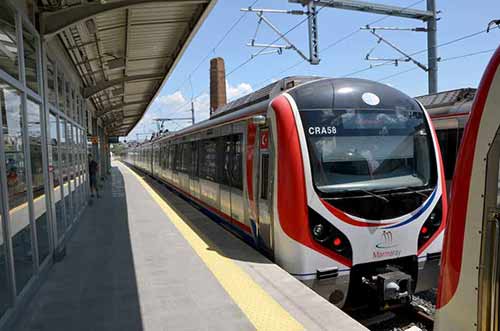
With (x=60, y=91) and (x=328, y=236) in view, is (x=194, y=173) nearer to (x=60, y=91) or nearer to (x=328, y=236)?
(x=60, y=91)

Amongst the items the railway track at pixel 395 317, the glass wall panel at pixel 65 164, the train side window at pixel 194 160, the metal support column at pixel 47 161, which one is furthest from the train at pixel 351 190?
the train side window at pixel 194 160

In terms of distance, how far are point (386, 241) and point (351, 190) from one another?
73cm

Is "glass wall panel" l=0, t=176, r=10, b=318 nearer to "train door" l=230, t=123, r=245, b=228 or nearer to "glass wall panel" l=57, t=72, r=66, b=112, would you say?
"train door" l=230, t=123, r=245, b=228

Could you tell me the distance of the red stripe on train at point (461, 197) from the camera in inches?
77.4

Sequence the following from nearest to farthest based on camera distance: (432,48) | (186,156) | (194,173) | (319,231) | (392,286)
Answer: (392,286), (319,231), (194,173), (432,48), (186,156)

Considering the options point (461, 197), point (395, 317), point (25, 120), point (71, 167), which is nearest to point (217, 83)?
point (71, 167)

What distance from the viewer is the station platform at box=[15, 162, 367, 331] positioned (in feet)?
11.9

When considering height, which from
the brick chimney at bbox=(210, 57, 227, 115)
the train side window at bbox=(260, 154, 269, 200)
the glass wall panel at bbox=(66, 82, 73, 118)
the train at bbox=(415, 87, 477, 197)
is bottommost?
the train side window at bbox=(260, 154, 269, 200)

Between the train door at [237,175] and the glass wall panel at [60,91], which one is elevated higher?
the glass wall panel at [60,91]

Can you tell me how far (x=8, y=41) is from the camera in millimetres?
4074

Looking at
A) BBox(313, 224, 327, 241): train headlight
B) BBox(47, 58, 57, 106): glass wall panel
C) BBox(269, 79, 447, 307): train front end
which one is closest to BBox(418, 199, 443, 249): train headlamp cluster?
BBox(269, 79, 447, 307): train front end

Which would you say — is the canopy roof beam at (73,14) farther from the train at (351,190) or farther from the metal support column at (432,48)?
the metal support column at (432,48)

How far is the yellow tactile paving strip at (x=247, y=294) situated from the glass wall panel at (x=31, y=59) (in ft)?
10.5

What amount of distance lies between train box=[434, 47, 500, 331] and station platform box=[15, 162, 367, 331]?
1.57 meters
